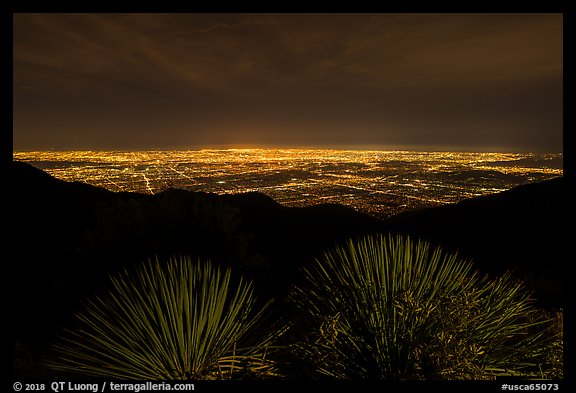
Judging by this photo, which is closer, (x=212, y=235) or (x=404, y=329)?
(x=404, y=329)

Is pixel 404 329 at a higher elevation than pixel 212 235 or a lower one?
higher

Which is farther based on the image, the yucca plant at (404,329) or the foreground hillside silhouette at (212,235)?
the foreground hillside silhouette at (212,235)

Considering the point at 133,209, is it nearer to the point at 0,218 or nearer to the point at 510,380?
the point at 0,218

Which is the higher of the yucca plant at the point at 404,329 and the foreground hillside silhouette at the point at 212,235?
the yucca plant at the point at 404,329
